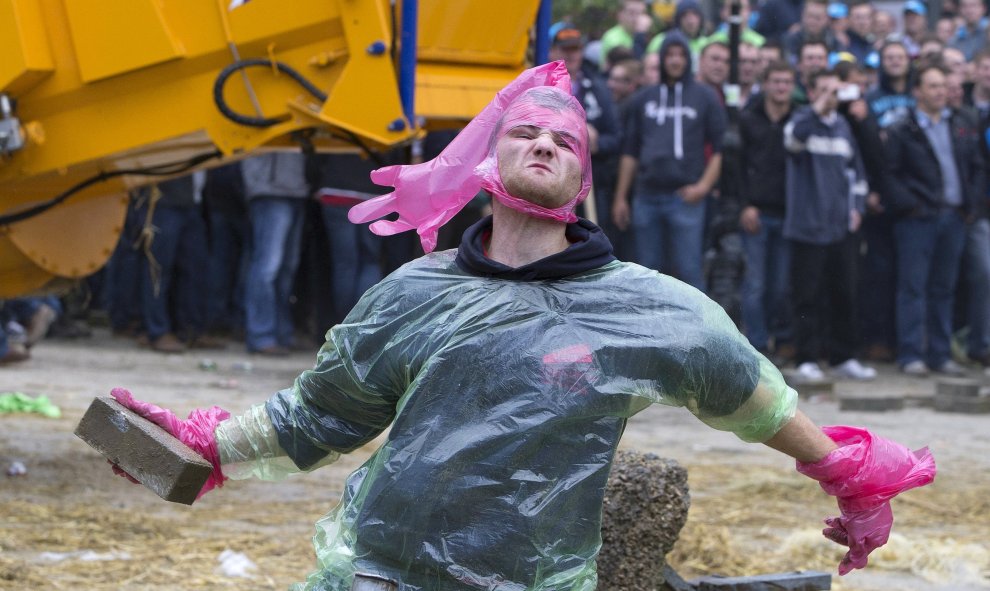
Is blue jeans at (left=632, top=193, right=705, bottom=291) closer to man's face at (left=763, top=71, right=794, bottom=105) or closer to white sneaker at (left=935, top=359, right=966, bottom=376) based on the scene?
man's face at (left=763, top=71, right=794, bottom=105)

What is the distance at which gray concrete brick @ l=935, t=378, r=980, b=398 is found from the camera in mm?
10383

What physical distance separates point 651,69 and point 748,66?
907 millimetres

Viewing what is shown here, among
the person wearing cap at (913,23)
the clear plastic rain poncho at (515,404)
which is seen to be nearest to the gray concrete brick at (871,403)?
the person wearing cap at (913,23)

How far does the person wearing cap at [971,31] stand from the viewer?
14812 millimetres

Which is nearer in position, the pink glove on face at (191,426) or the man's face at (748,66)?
the pink glove on face at (191,426)

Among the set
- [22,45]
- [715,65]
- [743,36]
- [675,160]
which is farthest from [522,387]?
[743,36]

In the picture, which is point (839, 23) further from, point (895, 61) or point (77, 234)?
point (77, 234)

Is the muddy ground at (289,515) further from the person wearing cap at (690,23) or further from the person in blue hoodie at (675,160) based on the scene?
the person wearing cap at (690,23)

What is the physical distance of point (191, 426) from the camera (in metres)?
3.68

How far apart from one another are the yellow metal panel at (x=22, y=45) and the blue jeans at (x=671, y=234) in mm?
6169

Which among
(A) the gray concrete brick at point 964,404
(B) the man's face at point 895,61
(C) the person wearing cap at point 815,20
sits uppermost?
(C) the person wearing cap at point 815,20

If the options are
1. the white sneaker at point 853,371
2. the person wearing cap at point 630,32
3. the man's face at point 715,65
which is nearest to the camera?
the white sneaker at point 853,371

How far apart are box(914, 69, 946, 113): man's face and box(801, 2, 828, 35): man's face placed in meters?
1.57

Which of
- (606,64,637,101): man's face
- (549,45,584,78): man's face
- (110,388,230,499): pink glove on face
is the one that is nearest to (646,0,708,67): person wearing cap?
(606,64,637,101): man's face
